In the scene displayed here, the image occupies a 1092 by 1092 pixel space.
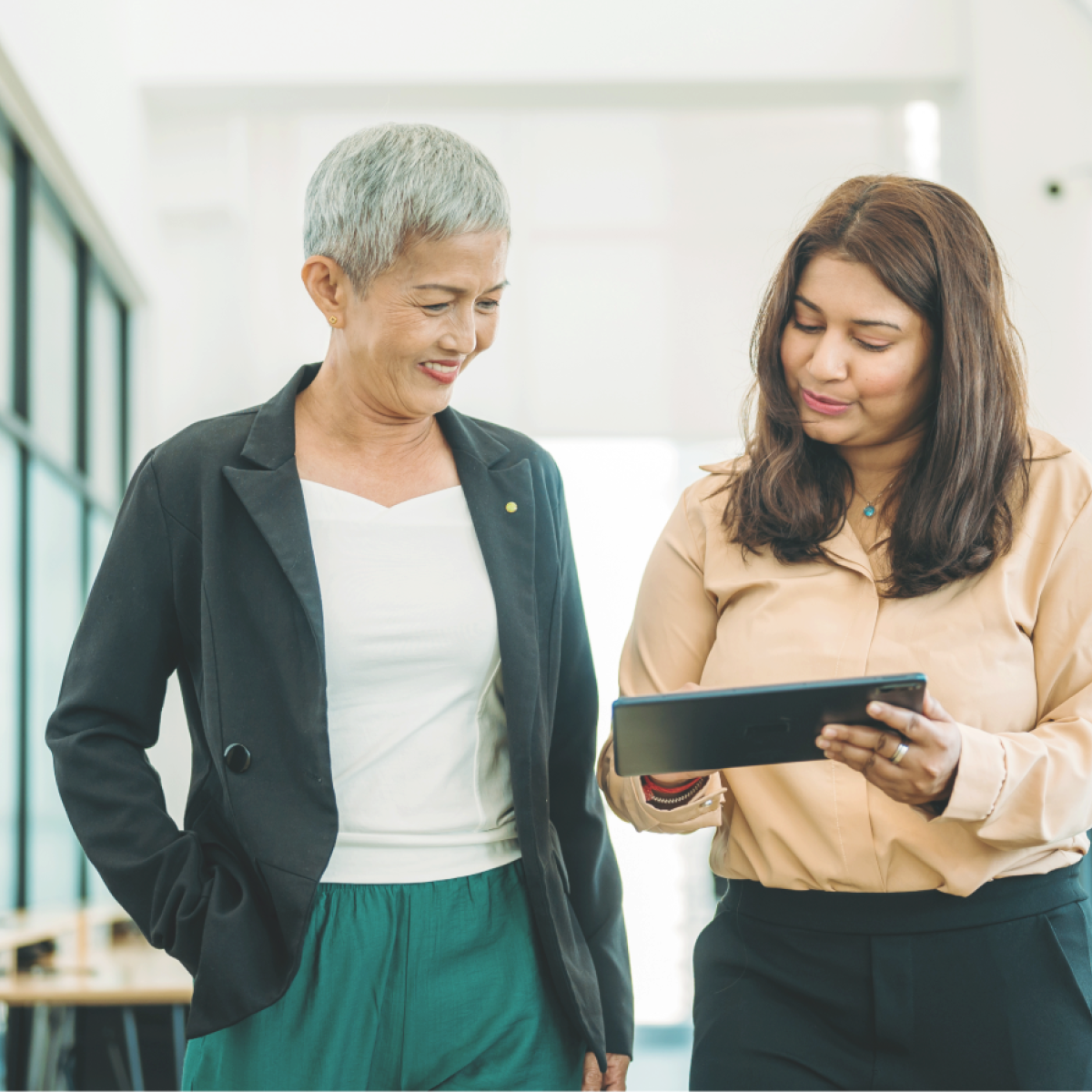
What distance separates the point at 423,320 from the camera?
1495mm

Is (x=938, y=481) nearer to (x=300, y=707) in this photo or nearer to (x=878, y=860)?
(x=878, y=860)

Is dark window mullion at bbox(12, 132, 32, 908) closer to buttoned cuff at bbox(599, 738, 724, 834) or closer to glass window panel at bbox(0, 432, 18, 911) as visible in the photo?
glass window panel at bbox(0, 432, 18, 911)

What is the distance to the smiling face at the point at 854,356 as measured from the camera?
153 centimetres

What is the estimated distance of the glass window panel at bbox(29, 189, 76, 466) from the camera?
430 centimetres

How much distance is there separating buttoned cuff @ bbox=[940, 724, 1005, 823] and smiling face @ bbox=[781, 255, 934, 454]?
42 cm

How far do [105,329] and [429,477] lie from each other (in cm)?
471

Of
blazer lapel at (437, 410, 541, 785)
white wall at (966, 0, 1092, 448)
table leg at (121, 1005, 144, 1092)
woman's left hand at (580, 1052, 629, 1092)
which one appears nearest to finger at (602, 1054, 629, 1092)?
woman's left hand at (580, 1052, 629, 1092)

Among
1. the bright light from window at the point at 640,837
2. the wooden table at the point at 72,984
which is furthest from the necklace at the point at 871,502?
the bright light from window at the point at 640,837

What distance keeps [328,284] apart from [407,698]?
1.70 ft

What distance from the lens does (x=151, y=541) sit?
4.86ft

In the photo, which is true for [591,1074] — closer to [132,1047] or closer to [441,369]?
[441,369]

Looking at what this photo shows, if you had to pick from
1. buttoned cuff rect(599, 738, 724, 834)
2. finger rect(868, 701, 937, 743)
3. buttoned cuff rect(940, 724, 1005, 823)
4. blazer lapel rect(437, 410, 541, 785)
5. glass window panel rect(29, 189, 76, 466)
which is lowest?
buttoned cuff rect(599, 738, 724, 834)

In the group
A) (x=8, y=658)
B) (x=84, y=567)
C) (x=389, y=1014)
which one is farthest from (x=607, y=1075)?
(x=84, y=567)

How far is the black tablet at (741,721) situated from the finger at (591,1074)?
50 centimetres
